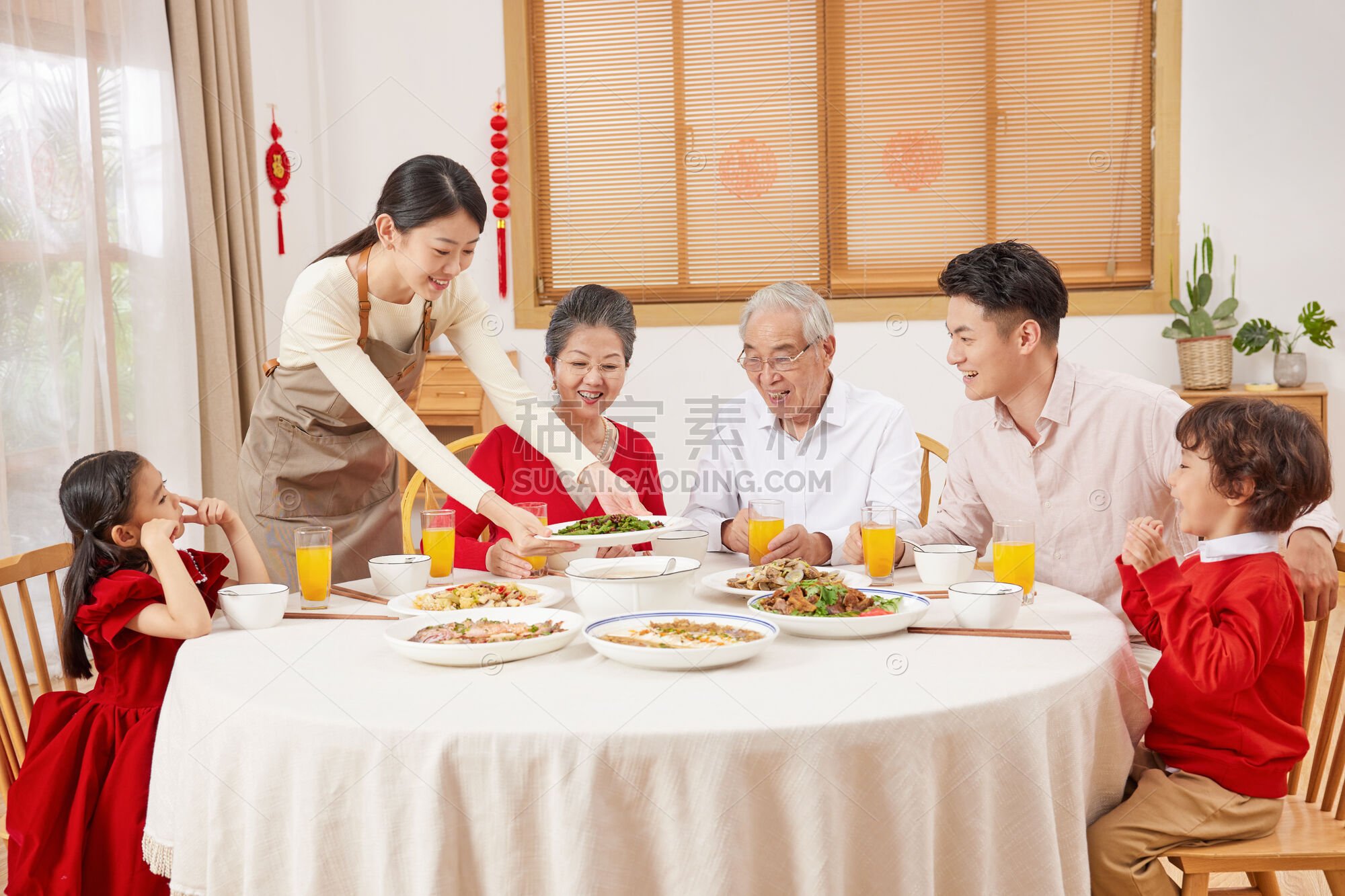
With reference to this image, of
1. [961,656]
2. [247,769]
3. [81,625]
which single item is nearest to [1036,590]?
[961,656]

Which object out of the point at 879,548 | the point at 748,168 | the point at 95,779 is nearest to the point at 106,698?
the point at 95,779

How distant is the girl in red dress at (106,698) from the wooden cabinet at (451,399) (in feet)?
9.15

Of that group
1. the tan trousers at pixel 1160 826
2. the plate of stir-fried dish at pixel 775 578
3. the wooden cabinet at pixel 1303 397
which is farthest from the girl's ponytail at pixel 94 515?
the wooden cabinet at pixel 1303 397

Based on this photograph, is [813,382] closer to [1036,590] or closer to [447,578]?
[1036,590]

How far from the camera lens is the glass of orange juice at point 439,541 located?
1818 mm

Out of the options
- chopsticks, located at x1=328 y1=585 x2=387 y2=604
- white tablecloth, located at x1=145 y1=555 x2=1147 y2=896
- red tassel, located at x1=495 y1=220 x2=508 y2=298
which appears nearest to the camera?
white tablecloth, located at x1=145 y1=555 x2=1147 y2=896

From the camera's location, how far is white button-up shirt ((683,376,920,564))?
231cm

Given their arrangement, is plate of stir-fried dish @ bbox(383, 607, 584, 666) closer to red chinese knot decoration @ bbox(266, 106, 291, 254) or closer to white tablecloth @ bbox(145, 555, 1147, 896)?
white tablecloth @ bbox(145, 555, 1147, 896)

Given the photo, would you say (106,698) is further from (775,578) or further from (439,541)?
(775,578)

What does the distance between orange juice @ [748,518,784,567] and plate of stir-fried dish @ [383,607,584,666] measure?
0.49 m

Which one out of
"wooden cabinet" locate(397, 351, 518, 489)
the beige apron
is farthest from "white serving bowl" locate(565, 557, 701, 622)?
"wooden cabinet" locate(397, 351, 518, 489)

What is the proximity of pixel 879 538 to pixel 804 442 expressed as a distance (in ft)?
2.22

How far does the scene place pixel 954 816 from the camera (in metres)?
1.12

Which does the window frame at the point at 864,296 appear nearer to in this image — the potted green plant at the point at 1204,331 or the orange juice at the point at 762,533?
the potted green plant at the point at 1204,331
